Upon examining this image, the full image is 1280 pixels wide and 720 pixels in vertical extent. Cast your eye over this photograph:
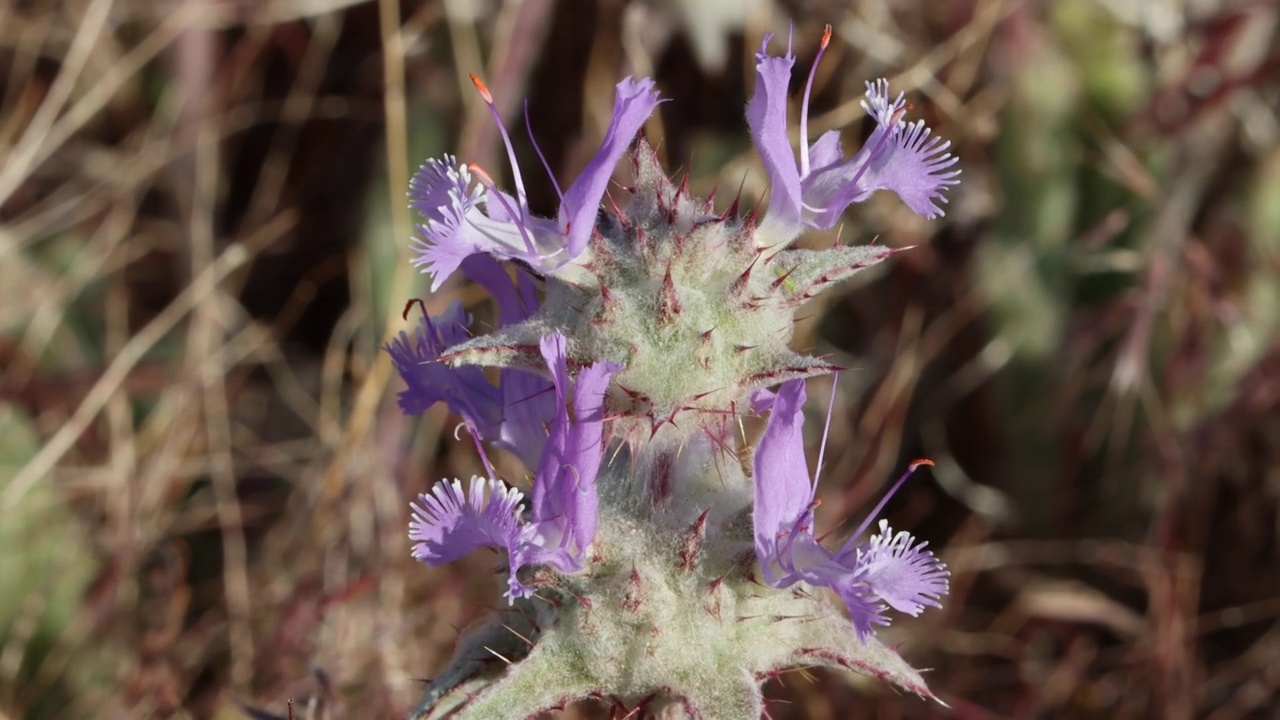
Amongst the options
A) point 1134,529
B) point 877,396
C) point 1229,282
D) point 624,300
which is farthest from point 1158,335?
point 624,300

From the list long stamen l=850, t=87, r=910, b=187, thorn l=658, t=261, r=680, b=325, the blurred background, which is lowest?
the blurred background

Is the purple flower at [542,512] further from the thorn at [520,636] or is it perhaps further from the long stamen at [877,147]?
the long stamen at [877,147]

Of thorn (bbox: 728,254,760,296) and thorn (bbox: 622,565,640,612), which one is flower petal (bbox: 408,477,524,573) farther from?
thorn (bbox: 728,254,760,296)

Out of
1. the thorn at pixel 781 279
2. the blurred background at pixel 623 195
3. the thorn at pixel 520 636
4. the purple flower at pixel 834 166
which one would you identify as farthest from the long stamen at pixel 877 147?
the blurred background at pixel 623 195

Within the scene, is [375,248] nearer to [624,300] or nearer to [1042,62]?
[1042,62]

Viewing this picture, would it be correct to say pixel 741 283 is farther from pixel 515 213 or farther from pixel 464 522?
pixel 464 522

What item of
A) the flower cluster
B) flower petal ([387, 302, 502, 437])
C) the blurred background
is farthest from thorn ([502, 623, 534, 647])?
the blurred background

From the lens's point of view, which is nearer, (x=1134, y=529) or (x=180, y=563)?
(x=180, y=563)
